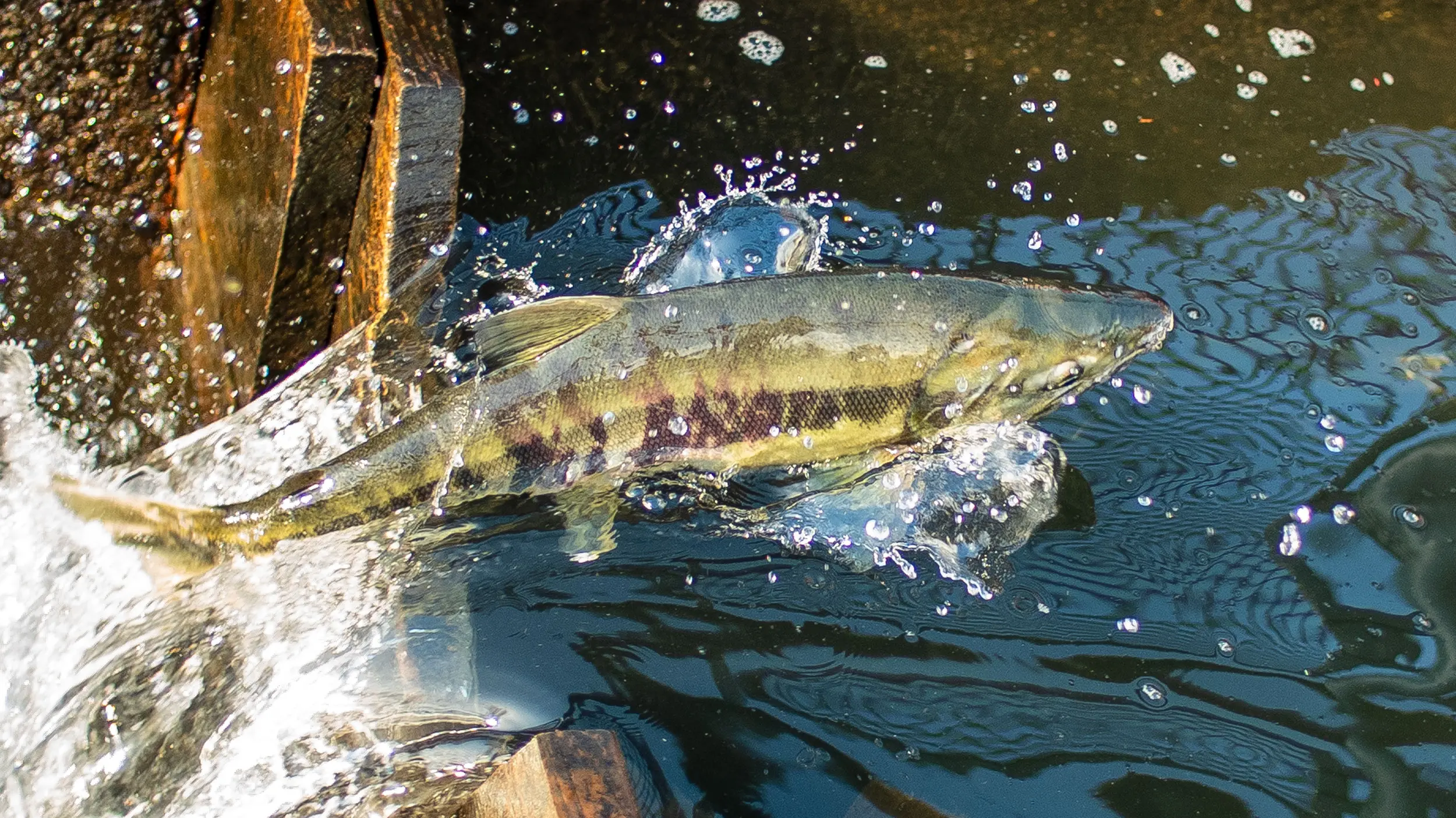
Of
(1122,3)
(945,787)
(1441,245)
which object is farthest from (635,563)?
(1122,3)

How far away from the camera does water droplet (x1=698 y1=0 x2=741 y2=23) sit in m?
5.39

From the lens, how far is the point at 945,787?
301 cm

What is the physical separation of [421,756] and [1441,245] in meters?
4.76

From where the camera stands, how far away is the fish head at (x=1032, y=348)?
3.38 metres

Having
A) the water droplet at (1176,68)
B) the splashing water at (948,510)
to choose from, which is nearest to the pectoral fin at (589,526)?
the splashing water at (948,510)

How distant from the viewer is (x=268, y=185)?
3.73 meters

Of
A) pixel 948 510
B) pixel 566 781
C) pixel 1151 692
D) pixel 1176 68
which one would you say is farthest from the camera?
pixel 1176 68

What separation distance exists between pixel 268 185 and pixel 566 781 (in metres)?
2.39

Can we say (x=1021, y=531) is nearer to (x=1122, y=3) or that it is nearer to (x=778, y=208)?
(x=778, y=208)

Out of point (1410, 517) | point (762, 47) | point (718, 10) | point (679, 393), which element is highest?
point (718, 10)

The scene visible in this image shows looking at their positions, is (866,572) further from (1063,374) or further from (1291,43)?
(1291,43)

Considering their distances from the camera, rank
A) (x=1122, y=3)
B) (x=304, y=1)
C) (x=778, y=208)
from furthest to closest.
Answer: (x=1122, y=3), (x=778, y=208), (x=304, y=1)

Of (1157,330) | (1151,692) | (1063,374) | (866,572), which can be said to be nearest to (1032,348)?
(1063,374)

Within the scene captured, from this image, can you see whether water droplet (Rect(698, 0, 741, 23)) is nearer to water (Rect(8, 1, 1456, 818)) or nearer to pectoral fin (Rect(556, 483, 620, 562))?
water (Rect(8, 1, 1456, 818))
